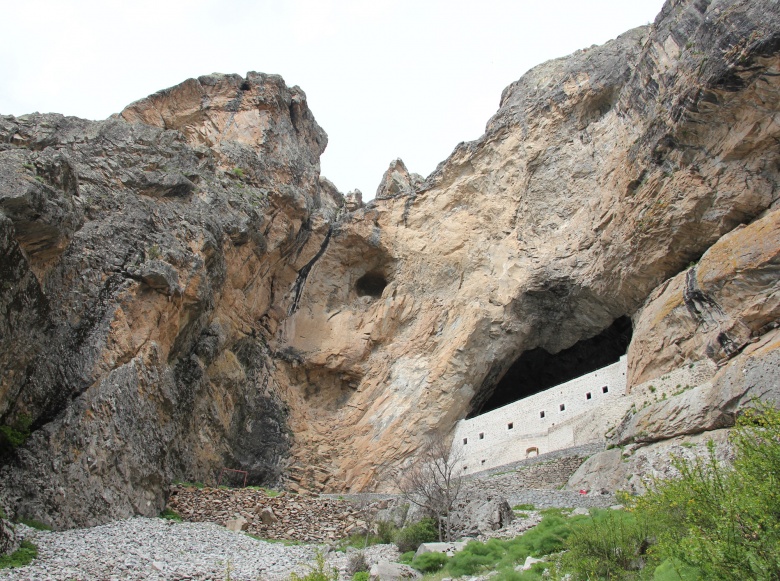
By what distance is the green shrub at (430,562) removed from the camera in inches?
507

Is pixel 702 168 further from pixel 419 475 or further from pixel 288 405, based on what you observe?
pixel 288 405

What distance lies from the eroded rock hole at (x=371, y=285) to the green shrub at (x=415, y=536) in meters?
20.7

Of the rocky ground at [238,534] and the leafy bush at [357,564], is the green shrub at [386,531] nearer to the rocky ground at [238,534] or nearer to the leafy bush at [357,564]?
the rocky ground at [238,534]

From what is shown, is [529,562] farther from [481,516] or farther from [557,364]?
[557,364]

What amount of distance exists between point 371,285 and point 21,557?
2522 centimetres

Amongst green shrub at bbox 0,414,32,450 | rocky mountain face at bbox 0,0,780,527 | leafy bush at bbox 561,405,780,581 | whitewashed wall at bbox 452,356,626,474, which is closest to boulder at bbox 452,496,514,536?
leafy bush at bbox 561,405,780,581

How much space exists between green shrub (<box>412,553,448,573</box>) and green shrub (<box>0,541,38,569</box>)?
297 inches

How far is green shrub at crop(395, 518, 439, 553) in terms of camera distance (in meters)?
15.4

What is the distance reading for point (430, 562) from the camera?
42.7 ft

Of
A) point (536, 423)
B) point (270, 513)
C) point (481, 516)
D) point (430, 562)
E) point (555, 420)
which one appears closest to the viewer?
point (430, 562)

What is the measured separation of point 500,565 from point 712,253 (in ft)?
47.1

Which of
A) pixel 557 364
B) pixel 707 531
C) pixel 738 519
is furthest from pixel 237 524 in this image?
pixel 557 364

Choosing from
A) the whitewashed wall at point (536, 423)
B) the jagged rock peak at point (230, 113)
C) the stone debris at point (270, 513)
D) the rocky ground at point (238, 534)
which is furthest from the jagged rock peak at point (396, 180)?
the stone debris at point (270, 513)

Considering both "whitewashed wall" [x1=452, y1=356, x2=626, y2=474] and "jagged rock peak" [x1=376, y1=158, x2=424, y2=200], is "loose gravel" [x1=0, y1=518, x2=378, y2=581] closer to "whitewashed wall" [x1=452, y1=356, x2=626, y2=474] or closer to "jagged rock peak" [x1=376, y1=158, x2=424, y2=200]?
"whitewashed wall" [x1=452, y1=356, x2=626, y2=474]
